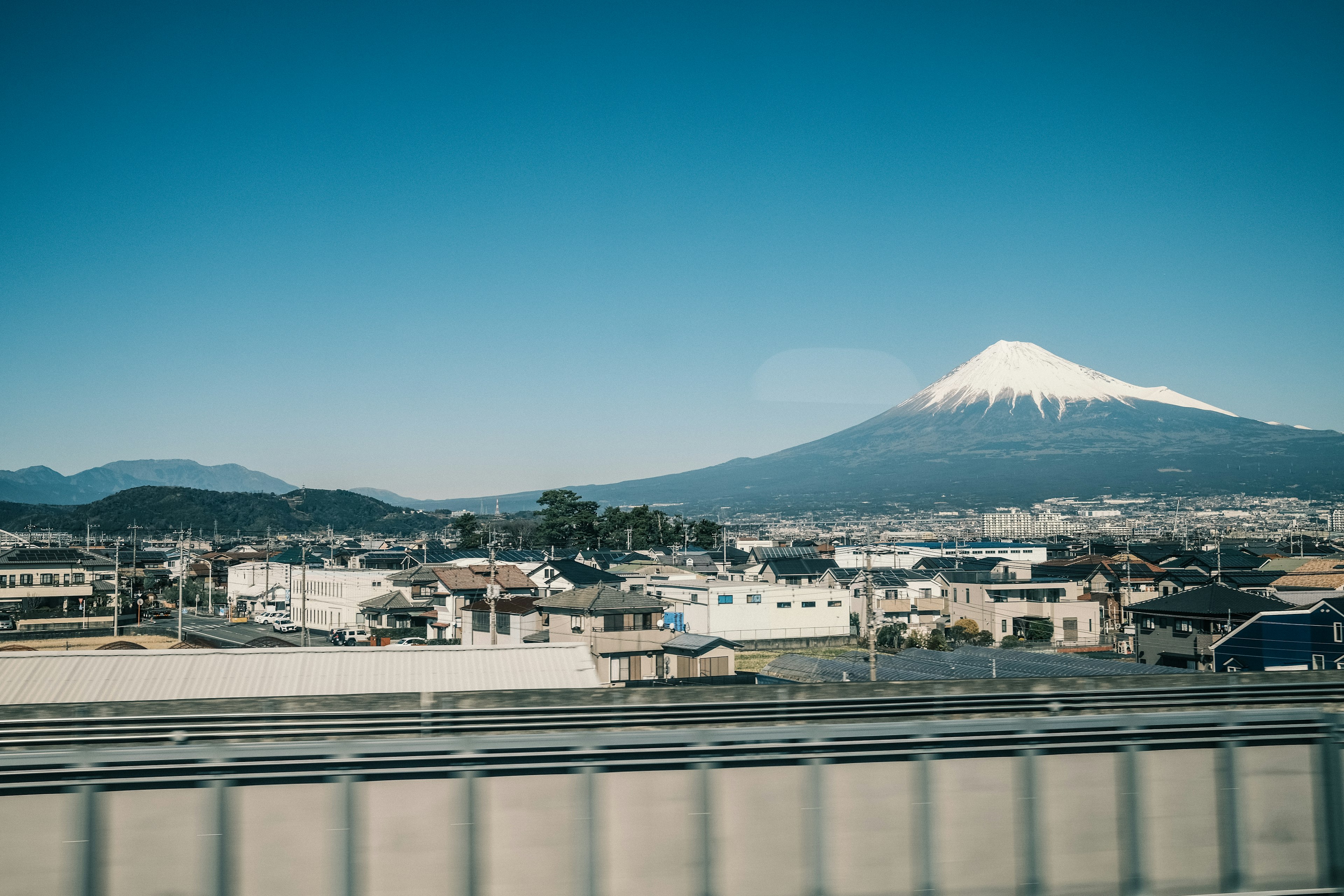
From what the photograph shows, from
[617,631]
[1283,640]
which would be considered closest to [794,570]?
[617,631]

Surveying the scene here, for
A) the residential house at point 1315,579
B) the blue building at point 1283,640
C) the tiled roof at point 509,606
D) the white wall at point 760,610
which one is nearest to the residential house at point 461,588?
the tiled roof at point 509,606

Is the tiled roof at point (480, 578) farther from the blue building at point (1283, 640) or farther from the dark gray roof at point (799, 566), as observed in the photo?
the blue building at point (1283, 640)

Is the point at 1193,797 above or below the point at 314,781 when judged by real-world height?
below

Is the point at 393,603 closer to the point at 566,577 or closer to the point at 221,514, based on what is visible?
the point at 566,577

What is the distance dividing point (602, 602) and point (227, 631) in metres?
13.9

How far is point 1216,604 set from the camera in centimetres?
1655

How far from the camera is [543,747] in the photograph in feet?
11.5

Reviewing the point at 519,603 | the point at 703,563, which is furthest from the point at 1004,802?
the point at 703,563

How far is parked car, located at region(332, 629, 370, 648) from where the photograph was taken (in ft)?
80.0

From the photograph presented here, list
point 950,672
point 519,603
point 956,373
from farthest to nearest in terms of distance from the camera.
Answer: point 956,373, point 519,603, point 950,672

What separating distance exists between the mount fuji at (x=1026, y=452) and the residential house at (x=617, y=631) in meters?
115

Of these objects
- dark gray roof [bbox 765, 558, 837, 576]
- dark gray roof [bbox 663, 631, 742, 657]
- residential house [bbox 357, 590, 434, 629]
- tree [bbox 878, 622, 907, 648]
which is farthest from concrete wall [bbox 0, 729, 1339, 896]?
dark gray roof [bbox 765, 558, 837, 576]

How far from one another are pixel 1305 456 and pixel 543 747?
16748 cm

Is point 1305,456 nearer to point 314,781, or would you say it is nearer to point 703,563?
point 703,563
